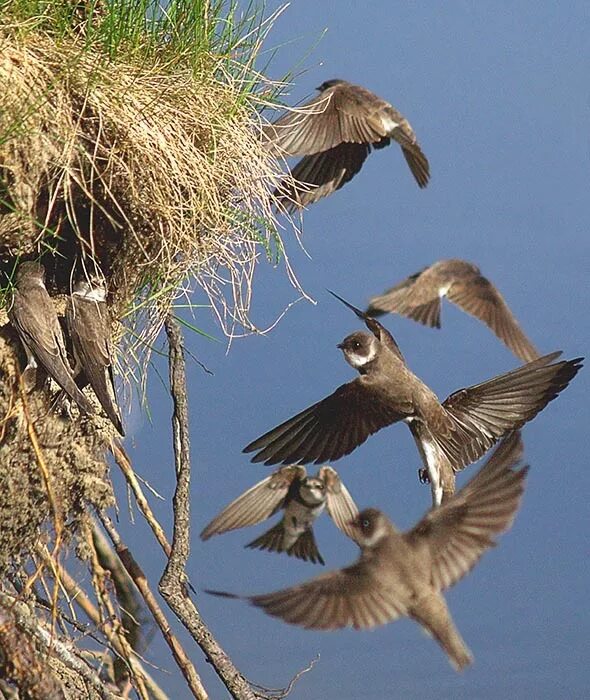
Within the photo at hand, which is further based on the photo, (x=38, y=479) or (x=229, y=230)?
(x=229, y=230)

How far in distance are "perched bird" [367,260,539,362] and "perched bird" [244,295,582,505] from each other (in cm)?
15

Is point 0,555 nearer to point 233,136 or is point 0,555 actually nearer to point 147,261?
point 147,261

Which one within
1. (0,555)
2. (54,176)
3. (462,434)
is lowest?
(0,555)

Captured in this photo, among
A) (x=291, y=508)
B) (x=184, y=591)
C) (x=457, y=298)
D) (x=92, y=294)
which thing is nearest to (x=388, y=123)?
(x=457, y=298)

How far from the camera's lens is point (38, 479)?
5.85ft

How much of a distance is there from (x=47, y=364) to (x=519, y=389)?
2.37 feet

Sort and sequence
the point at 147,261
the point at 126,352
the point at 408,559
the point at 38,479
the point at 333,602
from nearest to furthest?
1. the point at 333,602
2. the point at 408,559
3. the point at 38,479
4. the point at 147,261
5. the point at 126,352

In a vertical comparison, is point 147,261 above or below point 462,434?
Answer: above

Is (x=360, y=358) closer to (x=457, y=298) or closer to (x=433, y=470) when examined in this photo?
(x=433, y=470)

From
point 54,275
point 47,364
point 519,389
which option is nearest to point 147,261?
point 54,275

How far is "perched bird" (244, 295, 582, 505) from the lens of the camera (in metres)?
1.75

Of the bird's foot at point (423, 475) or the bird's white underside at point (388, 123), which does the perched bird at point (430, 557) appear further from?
the bird's white underside at point (388, 123)

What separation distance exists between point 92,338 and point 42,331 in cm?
9

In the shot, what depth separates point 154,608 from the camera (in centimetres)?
199
